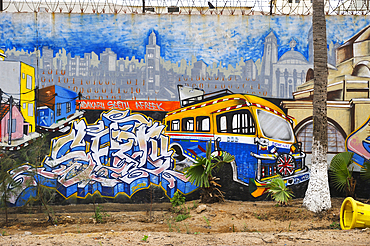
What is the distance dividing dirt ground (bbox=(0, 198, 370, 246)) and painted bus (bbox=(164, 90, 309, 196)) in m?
0.96

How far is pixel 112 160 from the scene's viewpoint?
29.1ft

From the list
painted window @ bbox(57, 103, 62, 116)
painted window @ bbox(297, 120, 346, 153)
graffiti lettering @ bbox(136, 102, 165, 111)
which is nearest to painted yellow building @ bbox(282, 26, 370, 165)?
painted window @ bbox(297, 120, 346, 153)

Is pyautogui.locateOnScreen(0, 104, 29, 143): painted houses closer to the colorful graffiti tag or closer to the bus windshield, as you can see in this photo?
the colorful graffiti tag

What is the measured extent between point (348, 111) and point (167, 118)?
5520 mm

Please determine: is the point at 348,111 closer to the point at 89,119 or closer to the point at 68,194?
the point at 89,119

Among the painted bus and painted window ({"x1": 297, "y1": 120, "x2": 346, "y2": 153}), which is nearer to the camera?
the painted bus

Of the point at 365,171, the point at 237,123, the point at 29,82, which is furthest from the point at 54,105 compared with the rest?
the point at 365,171

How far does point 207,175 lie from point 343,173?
3.96m

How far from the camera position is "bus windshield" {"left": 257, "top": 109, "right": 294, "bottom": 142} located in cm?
893

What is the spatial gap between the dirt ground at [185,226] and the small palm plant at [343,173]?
47 cm

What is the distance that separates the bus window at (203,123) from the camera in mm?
9000

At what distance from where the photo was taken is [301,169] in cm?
902

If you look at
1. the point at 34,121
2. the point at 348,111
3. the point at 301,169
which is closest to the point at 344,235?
the point at 301,169

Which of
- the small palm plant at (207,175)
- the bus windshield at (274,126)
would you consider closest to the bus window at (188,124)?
the small palm plant at (207,175)
